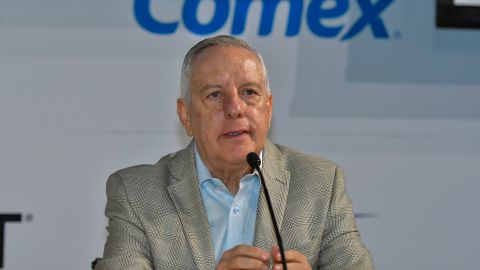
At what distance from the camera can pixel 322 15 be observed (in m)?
3.32

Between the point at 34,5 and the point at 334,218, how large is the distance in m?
1.61

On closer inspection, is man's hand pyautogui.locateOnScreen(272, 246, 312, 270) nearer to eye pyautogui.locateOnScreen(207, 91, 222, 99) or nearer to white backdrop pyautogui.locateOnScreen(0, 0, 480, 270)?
eye pyautogui.locateOnScreen(207, 91, 222, 99)

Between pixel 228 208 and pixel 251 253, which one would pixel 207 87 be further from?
pixel 251 253

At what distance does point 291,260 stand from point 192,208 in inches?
16.2

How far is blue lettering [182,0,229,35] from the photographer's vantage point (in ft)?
10.6

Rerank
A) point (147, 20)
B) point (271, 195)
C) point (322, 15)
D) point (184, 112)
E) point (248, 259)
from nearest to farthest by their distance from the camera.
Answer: point (248, 259) < point (271, 195) < point (184, 112) < point (147, 20) < point (322, 15)

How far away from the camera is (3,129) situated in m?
3.11

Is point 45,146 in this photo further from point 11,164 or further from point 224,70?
point 224,70

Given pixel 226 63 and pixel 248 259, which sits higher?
pixel 226 63

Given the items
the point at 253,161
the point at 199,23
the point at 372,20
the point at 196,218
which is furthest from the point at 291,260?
the point at 372,20

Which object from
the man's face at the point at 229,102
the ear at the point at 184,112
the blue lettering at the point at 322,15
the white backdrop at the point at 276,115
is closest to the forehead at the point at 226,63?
the man's face at the point at 229,102

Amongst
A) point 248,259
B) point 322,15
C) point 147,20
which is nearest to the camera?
point 248,259

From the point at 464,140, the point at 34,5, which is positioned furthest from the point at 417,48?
the point at 34,5

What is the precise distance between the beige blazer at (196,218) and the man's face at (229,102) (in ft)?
0.51
